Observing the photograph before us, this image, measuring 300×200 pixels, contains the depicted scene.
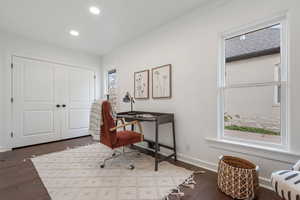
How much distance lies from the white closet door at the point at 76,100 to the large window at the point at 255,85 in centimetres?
370

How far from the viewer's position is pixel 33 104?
11.2ft

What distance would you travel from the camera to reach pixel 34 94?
11.2ft

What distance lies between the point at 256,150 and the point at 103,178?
1.97m

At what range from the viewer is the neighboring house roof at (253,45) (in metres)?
1.76

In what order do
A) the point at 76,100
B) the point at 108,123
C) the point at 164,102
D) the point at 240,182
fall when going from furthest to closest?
1. the point at 76,100
2. the point at 164,102
3. the point at 108,123
4. the point at 240,182

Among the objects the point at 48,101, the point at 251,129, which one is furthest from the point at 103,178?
the point at 48,101

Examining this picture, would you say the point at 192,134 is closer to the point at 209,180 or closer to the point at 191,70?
the point at 209,180

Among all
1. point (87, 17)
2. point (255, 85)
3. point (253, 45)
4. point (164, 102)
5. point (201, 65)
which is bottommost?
point (164, 102)

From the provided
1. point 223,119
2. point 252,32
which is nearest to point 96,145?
point 223,119

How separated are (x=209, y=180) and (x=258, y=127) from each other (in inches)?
37.6

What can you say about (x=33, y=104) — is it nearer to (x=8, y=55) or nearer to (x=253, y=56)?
(x=8, y=55)

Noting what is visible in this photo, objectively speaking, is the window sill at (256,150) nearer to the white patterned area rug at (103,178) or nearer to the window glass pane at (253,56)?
the white patterned area rug at (103,178)

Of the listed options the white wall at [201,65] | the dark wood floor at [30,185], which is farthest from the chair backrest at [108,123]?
the white wall at [201,65]

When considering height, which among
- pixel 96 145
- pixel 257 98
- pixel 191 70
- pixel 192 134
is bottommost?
pixel 96 145
